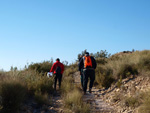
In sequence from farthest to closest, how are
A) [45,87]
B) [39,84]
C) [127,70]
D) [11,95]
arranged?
[127,70], [45,87], [39,84], [11,95]

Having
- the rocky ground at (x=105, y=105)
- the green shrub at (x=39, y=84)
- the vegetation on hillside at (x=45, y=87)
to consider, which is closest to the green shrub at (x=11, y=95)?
the vegetation on hillside at (x=45, y=87)

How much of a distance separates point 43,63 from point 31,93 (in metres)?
8.72

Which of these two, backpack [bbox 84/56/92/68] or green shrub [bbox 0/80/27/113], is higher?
backpack [bbox 84/56/92/68]

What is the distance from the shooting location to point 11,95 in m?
5.20

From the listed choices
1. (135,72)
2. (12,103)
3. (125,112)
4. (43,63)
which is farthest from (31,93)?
(43,63)

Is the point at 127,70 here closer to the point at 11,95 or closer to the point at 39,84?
the point at 39,84

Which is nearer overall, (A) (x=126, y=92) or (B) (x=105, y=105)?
(B) (x=105, y=105)

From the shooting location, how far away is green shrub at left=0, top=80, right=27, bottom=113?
16.1ft

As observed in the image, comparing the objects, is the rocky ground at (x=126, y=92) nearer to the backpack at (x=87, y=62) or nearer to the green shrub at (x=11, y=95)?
the backpack at (x=87, y=62)

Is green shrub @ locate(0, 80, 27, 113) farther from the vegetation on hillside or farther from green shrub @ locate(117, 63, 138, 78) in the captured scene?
green shrub @ locate(117, 63, 138, 78)

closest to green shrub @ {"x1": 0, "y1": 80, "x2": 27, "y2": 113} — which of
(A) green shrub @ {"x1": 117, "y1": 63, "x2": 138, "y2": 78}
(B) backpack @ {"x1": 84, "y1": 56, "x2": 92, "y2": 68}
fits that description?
(B) backpack @ {"x1": 84, "y1": 56, "x2": 92, "y2": 68}

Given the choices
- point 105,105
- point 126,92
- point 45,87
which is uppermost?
point 45,87

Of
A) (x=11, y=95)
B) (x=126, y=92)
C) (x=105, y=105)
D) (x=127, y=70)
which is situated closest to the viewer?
(x=11, y=95)

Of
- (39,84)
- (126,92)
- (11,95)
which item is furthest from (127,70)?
(11,95)
